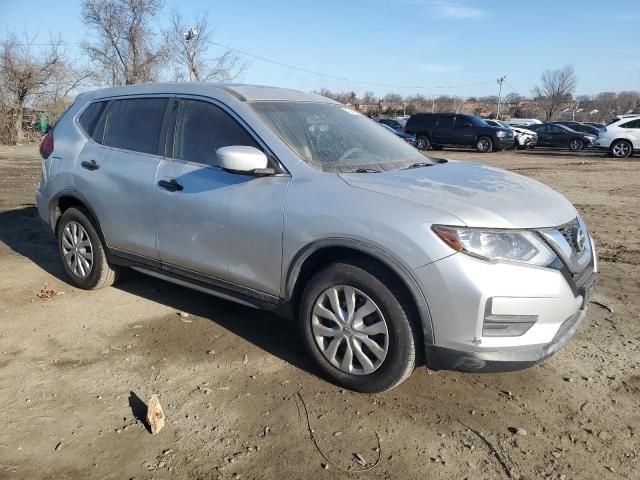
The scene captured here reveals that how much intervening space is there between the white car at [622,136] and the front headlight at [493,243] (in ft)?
69.0

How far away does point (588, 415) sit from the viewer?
9.98 feet

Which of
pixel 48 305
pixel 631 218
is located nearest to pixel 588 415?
pixel 48 305

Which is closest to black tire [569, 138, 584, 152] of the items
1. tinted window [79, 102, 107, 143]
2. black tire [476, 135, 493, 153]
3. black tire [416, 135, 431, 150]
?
black tire [476, 135, 493, 153]

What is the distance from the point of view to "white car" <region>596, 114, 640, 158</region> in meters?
20.7

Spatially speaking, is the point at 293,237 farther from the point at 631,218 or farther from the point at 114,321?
the point at 631,218

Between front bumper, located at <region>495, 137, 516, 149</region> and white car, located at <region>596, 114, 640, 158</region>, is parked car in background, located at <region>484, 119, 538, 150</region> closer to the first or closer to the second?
front bumper, located at <region>495, 137, 516, 149</region>

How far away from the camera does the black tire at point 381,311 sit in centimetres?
295

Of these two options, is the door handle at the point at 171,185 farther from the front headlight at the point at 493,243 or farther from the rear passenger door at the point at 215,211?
the front headlight at the point at 493,243

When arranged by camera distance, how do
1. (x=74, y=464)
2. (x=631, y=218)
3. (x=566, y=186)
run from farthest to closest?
(x=566, y=186) → (x=631, y=218) → (x=74, y=464)

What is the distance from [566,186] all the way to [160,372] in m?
11.1

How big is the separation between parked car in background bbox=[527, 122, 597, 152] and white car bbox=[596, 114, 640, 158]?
157 inches

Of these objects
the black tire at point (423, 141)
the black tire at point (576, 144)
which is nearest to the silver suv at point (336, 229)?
the black tire at point (423, 141)

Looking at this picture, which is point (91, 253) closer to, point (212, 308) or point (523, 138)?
point (212, 308)

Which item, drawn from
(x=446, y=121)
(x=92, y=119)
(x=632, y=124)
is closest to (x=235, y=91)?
(x=92, y=119)
